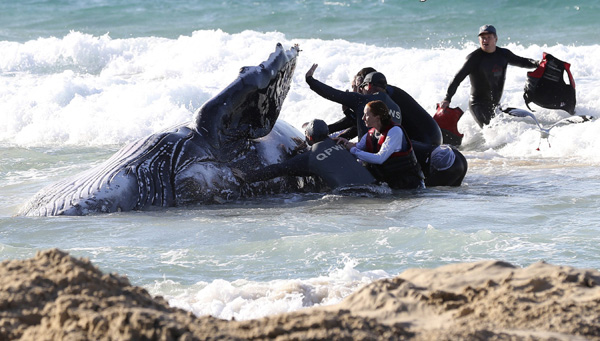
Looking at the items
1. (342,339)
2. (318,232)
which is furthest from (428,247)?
(342,339)

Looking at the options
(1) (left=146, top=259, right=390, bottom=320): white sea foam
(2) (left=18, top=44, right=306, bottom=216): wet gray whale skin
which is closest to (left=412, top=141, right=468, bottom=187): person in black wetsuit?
(2) (left=18, top=44, right=306, bottom=216): wet gray whale skin

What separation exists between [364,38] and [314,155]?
16.9 metres

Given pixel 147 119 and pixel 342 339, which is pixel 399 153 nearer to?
pixel 342 339

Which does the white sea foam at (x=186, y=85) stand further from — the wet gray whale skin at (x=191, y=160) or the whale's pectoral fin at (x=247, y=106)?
the wet gray whale skin at (x=191, y=160)

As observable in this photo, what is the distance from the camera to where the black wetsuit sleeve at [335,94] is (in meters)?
9.34

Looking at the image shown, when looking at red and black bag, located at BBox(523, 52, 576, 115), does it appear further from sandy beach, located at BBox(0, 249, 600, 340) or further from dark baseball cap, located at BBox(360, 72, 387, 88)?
sandy beach, located at BBox(0, 249, 600, 340)

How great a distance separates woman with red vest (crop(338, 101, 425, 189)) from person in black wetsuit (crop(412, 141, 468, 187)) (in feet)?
1.15

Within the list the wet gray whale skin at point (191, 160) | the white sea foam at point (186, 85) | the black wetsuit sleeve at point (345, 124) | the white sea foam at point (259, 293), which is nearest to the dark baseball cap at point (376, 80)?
the black wetsuit sleeve at point (345, 124)

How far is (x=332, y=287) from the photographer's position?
536 cm

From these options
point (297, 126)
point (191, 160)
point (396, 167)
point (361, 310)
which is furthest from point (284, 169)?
point (297, 126)

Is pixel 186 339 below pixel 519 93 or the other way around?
below

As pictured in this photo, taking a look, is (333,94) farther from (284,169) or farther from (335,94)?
(284,169)

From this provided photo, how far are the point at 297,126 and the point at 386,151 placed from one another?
652 centimetres

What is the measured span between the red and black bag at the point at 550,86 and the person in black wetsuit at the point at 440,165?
4.45 metres
